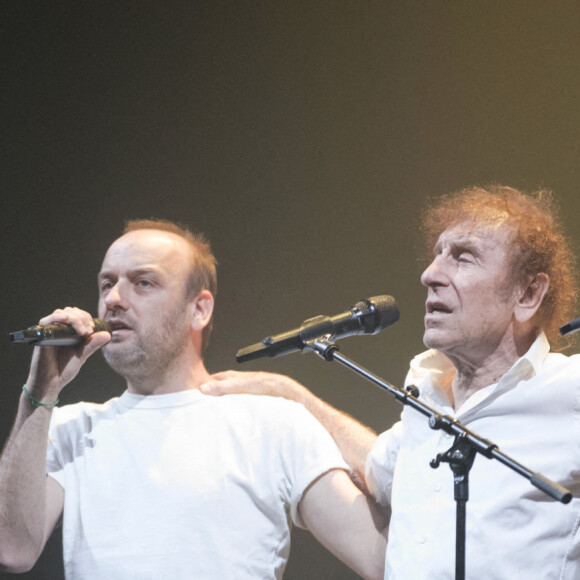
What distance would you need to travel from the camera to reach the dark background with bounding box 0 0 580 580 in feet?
9.45

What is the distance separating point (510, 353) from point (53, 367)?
53.8 inches

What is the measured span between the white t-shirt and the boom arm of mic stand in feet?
2.47

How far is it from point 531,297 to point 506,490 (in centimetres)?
56

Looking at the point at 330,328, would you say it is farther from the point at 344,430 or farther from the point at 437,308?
the point at 344,430

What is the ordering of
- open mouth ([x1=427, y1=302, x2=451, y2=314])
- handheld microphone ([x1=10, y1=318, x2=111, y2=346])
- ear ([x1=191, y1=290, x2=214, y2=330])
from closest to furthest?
handheld microphone ([x1=10, y1=318, x2=111, y2=346]), open mouth ([x1=427, y1=302, x2=451, y2=314]), ear ([x1=191, y1=290, x2=214, y2=330])

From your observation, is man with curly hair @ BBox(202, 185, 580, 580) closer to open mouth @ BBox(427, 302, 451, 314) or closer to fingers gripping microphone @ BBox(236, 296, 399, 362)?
open mouth @ BBox(427, 302, 451, 314)

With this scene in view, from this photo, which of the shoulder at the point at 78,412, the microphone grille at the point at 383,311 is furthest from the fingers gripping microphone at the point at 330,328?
the shoulder at the point at 78,412

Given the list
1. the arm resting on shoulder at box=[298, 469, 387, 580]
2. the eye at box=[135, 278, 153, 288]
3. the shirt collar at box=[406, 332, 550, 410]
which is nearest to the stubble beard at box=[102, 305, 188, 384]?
the eye at box=[135, 278, 153, 288]

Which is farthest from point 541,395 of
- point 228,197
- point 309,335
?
point 228,197

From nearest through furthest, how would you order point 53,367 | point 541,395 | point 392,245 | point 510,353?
point 541,395
point 510,353
point 53,367
point 392,245

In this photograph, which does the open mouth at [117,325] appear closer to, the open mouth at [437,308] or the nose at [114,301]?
the nose at [114,301]

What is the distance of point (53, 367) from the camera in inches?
93.0

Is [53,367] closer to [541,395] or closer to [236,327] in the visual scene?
[236,327]

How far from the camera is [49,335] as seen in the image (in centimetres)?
200
